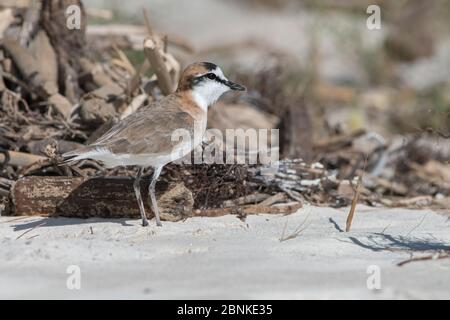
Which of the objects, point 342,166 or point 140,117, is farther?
point 342,166

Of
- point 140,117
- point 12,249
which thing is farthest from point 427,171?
point 12,249

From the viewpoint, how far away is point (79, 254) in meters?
4.23

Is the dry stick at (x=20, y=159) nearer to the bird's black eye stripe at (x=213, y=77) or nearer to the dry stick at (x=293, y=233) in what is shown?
the bird's black eye stripe at (x=213, y=77)

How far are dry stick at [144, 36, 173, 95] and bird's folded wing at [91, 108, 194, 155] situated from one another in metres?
1.17

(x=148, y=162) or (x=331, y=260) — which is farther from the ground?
(x=148, y=162)

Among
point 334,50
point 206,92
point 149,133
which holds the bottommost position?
point 334,50

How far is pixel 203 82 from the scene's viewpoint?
5.61 metres

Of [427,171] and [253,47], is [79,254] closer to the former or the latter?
[427,171]

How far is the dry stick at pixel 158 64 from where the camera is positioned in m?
6.43

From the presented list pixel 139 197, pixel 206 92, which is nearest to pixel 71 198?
pixel 139 197

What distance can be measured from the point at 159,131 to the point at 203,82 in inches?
24.9

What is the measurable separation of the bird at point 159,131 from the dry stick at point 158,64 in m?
0.88

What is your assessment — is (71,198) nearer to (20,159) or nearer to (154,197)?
(154,197)

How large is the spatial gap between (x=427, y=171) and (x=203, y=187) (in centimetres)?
324
